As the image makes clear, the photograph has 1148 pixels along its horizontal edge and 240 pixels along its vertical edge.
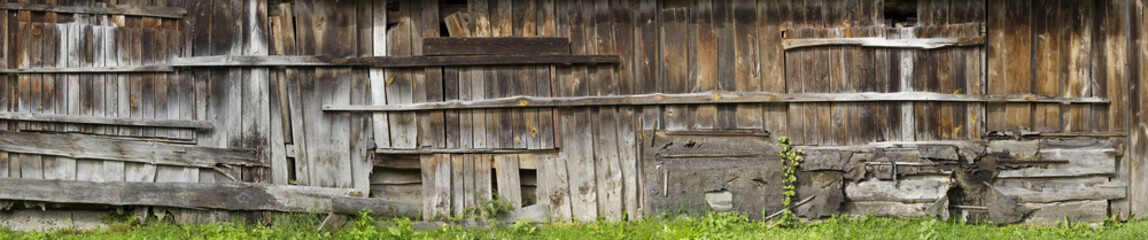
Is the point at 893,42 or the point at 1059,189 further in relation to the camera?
the point at 1059,189

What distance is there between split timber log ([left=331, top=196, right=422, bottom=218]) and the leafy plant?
9.33 feet

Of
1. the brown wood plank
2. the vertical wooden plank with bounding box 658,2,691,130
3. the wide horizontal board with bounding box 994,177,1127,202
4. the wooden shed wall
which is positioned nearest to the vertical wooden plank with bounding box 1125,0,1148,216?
the wooden shed wall

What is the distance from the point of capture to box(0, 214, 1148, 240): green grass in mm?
5887

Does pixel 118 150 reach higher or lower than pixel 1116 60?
lower

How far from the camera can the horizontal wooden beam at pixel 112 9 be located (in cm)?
614

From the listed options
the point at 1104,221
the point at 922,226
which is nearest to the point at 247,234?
the point at 922,226

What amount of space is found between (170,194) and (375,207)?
1594 mm

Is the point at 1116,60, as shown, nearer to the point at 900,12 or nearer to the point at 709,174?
the point at 900,12

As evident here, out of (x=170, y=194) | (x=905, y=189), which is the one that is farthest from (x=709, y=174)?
(x=170, y=194)

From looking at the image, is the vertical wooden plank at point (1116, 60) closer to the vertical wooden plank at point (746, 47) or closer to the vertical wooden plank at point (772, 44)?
the vertical wooden plank at point (772, 44)

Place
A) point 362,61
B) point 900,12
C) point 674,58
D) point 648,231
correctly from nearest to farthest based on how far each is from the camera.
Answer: point 648,231 < point 362,61 < point 674,58 < point 900,12

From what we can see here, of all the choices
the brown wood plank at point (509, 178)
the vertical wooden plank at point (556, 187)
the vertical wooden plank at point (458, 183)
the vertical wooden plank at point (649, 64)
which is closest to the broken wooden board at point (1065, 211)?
the vertical wooden plank at point (649, 64)

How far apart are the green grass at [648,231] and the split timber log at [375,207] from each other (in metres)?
0.09

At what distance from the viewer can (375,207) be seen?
628 centimetres
